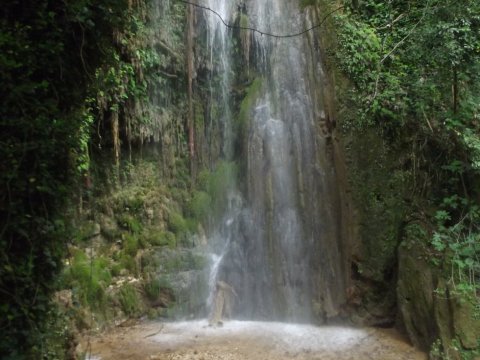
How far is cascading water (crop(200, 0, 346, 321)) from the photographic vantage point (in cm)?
805

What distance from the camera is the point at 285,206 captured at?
28.1 feet

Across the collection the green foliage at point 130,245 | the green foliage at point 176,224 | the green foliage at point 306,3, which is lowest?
the green foliage at point 130,245

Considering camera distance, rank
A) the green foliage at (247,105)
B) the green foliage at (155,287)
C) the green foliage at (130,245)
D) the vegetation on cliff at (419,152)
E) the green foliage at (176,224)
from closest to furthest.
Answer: the vegetation on cliff at (419,152)
the green foliage at (155,287)
the green foliage at (130,245)
the green foliage at (176,224)
the green foliage at (247,105)

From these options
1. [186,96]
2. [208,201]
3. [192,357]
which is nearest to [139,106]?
[186,96]

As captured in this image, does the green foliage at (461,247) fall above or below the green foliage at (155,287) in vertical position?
above

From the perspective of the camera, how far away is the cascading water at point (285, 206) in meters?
8.05

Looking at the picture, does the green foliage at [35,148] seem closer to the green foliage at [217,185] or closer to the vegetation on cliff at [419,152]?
the vegetation on cliff at [419,152]

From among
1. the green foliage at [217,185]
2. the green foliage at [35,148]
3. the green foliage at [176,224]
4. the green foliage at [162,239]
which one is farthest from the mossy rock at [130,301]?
the green foliage at [35,148]

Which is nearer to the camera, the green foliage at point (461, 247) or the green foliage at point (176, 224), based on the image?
the green foliage at point (461, 247)

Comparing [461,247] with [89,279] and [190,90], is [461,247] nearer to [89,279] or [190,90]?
[89,279]

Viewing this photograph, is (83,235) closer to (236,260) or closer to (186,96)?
(236,260)

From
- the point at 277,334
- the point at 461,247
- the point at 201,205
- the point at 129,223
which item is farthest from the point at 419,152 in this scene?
the point at 129,223

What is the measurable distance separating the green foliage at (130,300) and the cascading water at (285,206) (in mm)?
1525

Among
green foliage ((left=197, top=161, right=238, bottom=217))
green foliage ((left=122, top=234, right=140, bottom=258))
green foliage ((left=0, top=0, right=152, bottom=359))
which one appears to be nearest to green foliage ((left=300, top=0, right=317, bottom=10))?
green foliage ((left=197, top=161, right=238, bottom=217))
